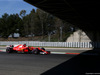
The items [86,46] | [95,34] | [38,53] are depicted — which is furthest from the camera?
[95,34]

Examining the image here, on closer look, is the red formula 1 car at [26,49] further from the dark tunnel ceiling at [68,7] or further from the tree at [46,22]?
the tree at [46,22]

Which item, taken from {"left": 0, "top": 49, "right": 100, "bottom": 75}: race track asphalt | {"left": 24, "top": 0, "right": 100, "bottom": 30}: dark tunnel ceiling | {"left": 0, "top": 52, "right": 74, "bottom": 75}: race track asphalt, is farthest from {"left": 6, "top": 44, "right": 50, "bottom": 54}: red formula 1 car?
{"left": 0, "top": 49, "right": 100, "bottom": 75}: race track asphalt

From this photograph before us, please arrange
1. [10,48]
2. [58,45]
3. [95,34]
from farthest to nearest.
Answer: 1. [95,34]
2. [58,45]
3. [10,48]

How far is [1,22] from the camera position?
63.7 meters

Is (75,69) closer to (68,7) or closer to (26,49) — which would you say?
(68,7)

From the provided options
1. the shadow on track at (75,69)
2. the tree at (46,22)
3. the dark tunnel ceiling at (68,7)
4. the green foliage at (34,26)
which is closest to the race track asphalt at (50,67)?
the shadow on track at (75,69)

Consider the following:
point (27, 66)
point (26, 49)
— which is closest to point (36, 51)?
point (26, 49)

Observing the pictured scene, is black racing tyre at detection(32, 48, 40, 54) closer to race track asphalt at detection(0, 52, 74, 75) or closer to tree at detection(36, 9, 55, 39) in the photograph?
race track asphalt at detection(0, 52, 74, 75)

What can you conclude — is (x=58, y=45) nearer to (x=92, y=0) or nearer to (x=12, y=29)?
(x=92, y=0)

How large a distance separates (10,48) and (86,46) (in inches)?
629

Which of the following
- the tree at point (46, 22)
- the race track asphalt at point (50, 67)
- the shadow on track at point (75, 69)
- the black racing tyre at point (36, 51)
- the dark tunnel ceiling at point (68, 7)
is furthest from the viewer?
the tree at point (46, 22)

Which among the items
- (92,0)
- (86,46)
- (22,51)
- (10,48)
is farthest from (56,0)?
(86,46)

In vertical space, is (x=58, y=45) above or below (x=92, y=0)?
below

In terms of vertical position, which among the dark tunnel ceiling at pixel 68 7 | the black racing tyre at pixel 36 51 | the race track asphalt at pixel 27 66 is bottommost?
the race track asphalt at pixel 27 66
